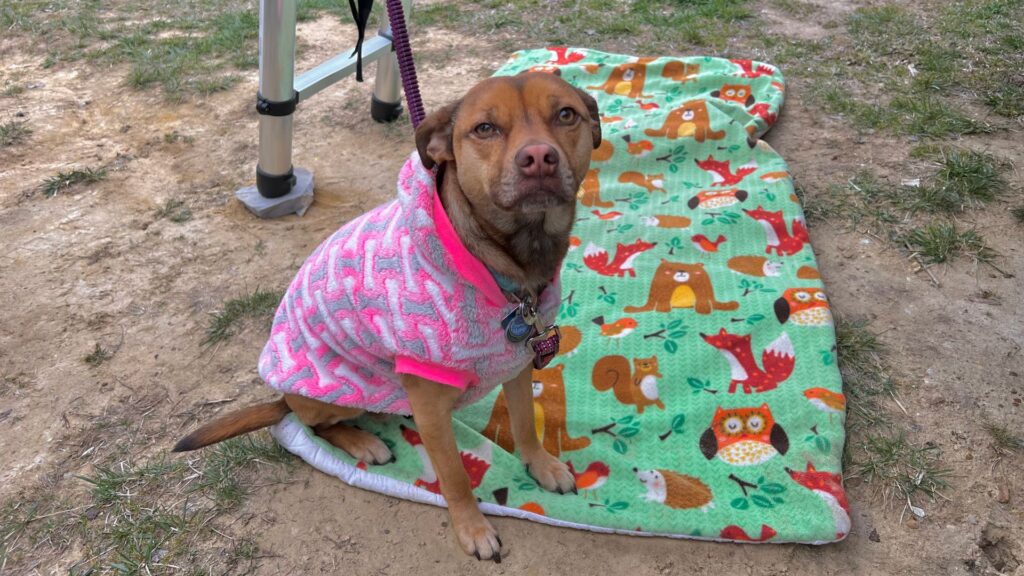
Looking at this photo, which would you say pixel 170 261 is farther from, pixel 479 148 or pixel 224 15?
pixel 224 15

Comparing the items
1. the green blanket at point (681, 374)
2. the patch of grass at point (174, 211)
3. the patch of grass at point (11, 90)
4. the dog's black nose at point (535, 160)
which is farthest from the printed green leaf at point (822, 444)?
the patch of grass at point (11, 90)

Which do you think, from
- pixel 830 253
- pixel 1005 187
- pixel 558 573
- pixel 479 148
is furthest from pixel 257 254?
pixel 1005 187

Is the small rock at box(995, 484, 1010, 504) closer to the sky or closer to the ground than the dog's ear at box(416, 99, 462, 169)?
closer to the ground

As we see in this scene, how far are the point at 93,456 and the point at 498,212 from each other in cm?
199

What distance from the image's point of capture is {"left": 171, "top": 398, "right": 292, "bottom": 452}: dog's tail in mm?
2406

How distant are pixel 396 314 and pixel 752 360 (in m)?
1.80

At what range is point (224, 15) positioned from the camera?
7.18 metres

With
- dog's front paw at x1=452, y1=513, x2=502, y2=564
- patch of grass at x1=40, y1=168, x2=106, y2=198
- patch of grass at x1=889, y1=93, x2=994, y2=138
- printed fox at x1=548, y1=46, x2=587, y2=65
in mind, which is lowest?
patch of grass at x1=40, y1=168, x2=106, y2=198

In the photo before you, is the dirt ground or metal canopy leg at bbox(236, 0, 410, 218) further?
metal canopy leg at bbox(236, 0, 410, 218)

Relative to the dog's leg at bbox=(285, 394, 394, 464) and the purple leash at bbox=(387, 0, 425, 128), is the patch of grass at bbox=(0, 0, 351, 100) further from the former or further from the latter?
the dog's leg at bbox=(285, 394, 394, 464)

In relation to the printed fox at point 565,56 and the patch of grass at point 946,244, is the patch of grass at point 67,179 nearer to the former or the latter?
the printed fox at point 565,56

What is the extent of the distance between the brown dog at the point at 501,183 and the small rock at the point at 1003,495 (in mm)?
1811

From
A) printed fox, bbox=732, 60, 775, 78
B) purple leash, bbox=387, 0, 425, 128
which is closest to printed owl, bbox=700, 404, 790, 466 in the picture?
purple leash, bbox=387, 0, 425, 128

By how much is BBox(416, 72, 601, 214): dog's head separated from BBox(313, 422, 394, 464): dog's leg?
1.16 metres
